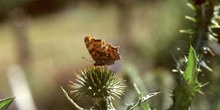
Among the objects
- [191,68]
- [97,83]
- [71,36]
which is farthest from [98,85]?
[71,36]

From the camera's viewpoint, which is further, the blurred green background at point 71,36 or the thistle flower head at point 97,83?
the blurred green background at point 71,36

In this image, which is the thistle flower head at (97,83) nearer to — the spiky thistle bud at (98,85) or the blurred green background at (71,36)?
the spiky thistle bud at (98,85)

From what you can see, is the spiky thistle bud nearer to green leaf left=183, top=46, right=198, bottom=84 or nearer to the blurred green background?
green leaf left=183, top=46, right=198, bottom=84

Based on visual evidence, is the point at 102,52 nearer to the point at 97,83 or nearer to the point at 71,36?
the point at 97,83

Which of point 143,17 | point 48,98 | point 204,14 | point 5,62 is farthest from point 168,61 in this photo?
point 5,62

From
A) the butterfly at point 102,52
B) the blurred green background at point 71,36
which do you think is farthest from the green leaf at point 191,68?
the blurred green background at point 71,36

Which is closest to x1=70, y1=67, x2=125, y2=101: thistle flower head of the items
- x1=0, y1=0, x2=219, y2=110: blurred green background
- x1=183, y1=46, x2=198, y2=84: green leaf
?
Result: x1=183, y1=46, x2=198, y2=84: green leaf
